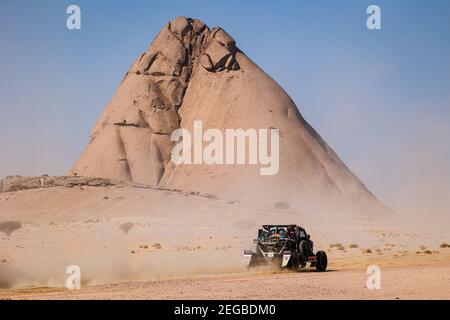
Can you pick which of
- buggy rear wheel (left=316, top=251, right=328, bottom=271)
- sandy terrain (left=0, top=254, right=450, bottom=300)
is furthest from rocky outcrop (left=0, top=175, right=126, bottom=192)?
sandy terrain (left=0, top=254, right=450, bottom=300)

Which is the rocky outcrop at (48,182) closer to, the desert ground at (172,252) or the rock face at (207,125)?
the desert ground at (172,252)

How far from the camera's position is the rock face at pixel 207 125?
344 ft

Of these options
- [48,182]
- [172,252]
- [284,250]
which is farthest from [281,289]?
[48,182]

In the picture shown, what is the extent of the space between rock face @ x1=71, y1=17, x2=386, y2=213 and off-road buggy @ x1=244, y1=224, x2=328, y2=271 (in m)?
70.0

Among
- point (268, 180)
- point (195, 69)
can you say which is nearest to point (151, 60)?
point (195, 69)

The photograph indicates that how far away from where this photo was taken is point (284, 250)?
83.6 feet

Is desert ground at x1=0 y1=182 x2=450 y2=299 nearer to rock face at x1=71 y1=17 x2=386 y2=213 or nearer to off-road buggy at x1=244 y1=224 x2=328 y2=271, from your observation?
off-road buggy at x1=244 y1=224 x2=328 y2=271

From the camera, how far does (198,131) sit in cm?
11612

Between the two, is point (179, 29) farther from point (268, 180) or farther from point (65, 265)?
point (65, 265)

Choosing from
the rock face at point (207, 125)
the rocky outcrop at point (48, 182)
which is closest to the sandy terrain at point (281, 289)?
the rocky outcrop at point (48, 182)

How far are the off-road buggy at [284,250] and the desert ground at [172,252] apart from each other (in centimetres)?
53

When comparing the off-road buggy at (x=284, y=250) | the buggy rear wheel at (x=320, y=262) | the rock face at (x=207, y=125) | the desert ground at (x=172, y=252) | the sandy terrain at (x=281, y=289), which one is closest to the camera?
the sandy terrain at (x=281, y=289)

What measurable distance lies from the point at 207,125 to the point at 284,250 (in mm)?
90113

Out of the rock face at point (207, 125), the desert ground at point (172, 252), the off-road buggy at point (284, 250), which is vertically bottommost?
the desert ground at point (172, 252)
